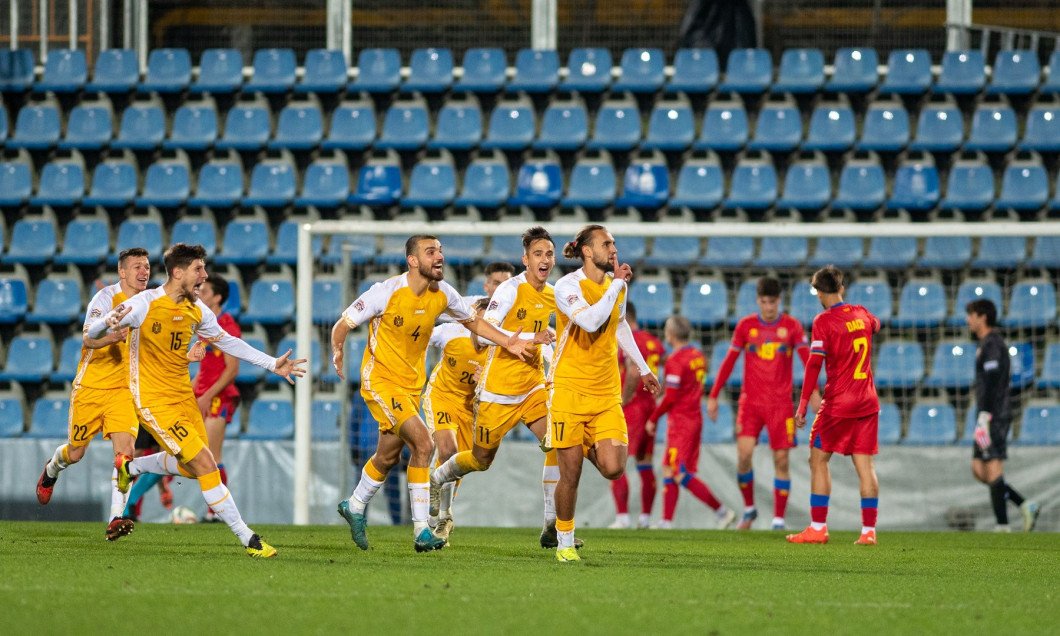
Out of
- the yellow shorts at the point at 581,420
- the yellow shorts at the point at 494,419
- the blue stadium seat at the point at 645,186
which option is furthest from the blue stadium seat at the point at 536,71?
the yellow shorts at the point at 581,420

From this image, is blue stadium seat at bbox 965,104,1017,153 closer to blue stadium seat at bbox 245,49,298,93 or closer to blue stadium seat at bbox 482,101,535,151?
blue stadium seat at bbox 482,101,535,151

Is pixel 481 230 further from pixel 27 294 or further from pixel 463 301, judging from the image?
pixel 27 294

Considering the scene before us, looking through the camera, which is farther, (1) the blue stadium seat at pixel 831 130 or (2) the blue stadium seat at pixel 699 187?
(1) the blue stadium seat at pixel 831 130

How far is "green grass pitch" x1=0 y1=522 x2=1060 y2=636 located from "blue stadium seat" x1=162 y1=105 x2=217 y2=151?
27.9ft

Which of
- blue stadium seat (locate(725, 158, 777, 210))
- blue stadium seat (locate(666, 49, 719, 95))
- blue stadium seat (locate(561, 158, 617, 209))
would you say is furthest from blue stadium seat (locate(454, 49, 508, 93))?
blue stadium seat (locate(725, 158, 777, 210))

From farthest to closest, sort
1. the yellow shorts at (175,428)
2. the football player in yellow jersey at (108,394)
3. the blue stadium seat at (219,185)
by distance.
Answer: the blue stadium seat at (219,185) < the football player in yellow jersey at (108,394) < the yellow shorts at (175,428)

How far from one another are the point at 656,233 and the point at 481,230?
1.77 meters

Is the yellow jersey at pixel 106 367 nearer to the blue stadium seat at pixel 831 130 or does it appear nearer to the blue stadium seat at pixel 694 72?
the blue stadium seat at pixel 694 72

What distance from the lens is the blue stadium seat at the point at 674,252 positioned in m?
14.8

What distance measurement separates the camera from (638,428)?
12.2 metres

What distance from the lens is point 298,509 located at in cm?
1230

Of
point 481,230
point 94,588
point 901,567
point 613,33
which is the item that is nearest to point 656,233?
point 481,230

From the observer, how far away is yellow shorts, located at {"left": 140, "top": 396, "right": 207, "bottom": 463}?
25.2ft

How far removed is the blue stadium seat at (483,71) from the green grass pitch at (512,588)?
8905 mm
